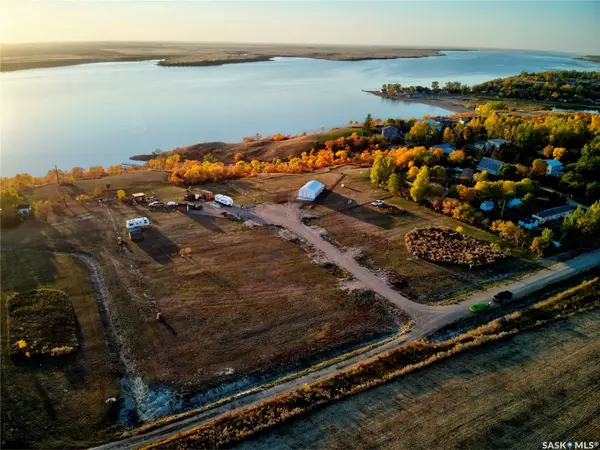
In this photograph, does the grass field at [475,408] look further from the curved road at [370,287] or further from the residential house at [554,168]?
the residential house at [554,168]

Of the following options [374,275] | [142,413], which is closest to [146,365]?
[142,413]

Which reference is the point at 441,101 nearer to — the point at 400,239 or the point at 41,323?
the point at 400,239

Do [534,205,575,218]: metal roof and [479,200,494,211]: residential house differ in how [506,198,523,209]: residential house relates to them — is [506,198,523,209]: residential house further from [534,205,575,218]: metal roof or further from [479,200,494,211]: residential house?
[534,205,575,218]: metal roof

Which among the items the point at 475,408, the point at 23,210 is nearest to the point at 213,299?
the point at 475,408

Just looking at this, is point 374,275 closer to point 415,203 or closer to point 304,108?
point 415,203

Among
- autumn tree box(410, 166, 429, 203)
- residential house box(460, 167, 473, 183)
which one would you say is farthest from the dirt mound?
autumn tree box(410, 166, 429, 203)

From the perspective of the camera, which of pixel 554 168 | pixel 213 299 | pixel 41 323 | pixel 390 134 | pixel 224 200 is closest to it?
pixel 41 323
